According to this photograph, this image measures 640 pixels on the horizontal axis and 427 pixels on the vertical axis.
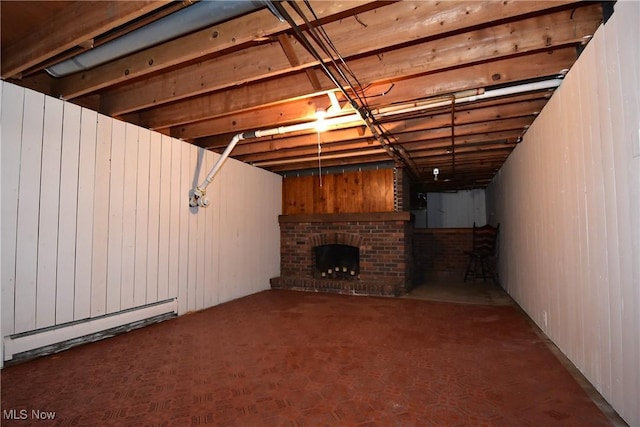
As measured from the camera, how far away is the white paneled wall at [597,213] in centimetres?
160

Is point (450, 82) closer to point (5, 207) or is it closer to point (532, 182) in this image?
point (532, 182)

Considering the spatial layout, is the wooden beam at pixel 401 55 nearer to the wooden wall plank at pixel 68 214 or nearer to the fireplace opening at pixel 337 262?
the wooden wall plank at pixel 68 214

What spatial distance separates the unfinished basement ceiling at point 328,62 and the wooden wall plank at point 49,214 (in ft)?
1.18

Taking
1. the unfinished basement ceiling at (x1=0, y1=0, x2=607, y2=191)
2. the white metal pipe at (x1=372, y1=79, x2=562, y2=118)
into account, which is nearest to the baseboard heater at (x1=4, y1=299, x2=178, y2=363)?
the unfinished basement ceiling at (x1=0, y1=0, x2=607, y2=191)

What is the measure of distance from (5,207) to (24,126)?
697 millimetres

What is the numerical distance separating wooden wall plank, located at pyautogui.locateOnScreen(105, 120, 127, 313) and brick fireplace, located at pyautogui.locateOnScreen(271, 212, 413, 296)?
3031mm

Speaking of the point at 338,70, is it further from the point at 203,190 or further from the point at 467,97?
the point at 203,190

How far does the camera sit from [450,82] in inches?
110

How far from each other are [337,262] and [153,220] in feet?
12.3

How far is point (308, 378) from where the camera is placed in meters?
2.28

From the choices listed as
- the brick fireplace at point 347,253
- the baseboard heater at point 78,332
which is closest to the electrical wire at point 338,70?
the brick fireplace at point 347,253

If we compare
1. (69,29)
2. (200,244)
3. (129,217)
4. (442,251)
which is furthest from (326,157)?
(442,251)

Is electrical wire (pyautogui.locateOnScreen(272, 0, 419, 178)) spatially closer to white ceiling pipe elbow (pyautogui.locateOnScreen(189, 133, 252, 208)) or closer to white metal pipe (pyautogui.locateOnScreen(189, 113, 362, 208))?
white metal pipe (pyautogui.locateOnScreen(189, 113, 362, 208))

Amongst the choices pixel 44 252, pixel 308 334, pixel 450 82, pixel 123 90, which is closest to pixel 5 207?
pixel 44 252
